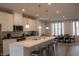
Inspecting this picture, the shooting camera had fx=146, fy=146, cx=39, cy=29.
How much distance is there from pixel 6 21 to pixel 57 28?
227 cm

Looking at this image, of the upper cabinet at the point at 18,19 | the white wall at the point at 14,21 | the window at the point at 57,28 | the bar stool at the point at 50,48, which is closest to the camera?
the white wall at the point at 14,21

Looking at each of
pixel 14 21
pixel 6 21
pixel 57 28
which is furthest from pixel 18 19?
pixel 57 28

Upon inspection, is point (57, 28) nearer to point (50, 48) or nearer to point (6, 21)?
point (50, 48)

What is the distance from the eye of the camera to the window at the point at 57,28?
643 centimetres

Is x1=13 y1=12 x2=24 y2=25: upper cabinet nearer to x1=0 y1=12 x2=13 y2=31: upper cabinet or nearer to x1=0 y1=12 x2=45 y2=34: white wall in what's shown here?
x1=0 y1=12 x2=45 y2=34: white wall

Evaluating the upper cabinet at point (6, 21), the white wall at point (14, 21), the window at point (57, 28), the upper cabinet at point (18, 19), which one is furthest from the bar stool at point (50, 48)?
the upper cabinet at point (6, 21)

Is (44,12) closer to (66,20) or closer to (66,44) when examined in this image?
(66,20)

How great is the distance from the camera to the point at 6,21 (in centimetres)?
635

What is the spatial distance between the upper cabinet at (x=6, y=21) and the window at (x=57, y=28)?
190 cm

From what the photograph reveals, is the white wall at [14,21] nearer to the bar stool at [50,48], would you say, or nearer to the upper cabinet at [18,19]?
the upper cabinet at [18,19]

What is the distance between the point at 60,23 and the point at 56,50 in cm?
133

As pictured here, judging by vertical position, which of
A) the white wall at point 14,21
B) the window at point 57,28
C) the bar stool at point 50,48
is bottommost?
the bar stool at point 50,48

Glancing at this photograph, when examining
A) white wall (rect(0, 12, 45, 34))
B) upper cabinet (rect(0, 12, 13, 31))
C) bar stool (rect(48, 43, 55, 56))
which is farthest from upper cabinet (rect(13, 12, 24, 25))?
bar stool (rect(48, 43, 55, 56))

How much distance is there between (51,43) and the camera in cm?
680
